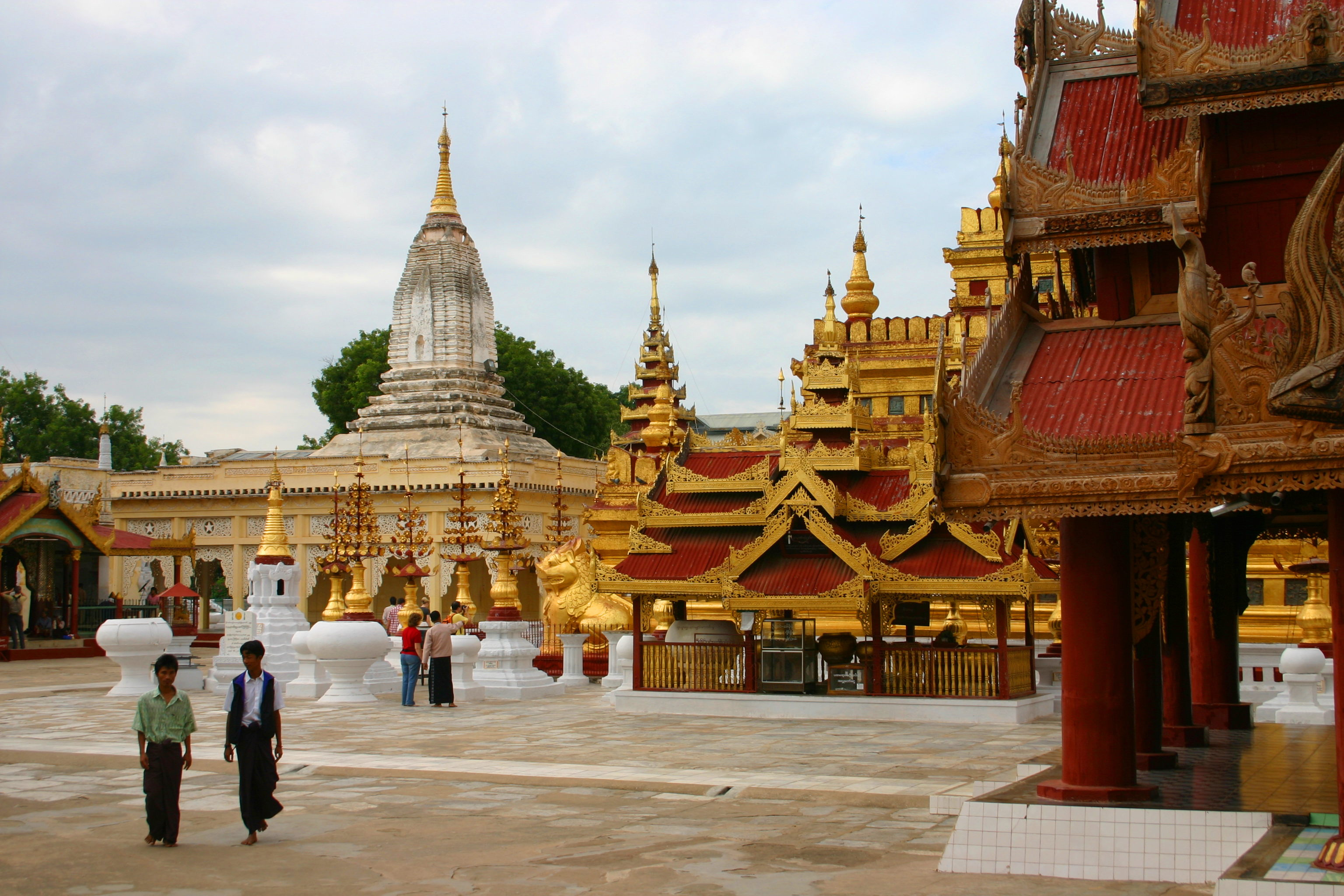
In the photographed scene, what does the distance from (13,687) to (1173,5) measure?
23.0 metres

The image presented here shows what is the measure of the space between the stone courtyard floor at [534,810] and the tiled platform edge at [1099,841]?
144mm

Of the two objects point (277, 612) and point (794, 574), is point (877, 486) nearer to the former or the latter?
point (794, 574)

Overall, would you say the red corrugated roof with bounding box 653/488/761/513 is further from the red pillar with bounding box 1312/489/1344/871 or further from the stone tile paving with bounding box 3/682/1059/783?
the red pillar with bounding box 1312/489/1344/871

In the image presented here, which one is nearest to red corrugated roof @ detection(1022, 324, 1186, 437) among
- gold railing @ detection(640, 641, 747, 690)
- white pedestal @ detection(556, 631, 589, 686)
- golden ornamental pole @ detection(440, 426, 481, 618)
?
gold railing @ detection(640, 641, 747, 690)

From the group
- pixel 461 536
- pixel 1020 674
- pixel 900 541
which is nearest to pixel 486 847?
pixel 900 541

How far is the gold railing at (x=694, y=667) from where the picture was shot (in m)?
19.3

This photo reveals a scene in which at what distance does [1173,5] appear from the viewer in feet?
32.2

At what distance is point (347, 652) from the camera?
20.9 metres

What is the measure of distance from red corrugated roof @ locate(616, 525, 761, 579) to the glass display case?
1266 millimetres

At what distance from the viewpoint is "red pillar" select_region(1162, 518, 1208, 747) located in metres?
11.9

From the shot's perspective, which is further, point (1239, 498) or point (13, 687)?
point (13, 687)

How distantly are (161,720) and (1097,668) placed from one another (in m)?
6.15

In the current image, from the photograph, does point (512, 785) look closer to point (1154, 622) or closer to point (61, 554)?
point (1154, 622)

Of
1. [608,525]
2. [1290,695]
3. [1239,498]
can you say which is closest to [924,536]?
[1290,695]
